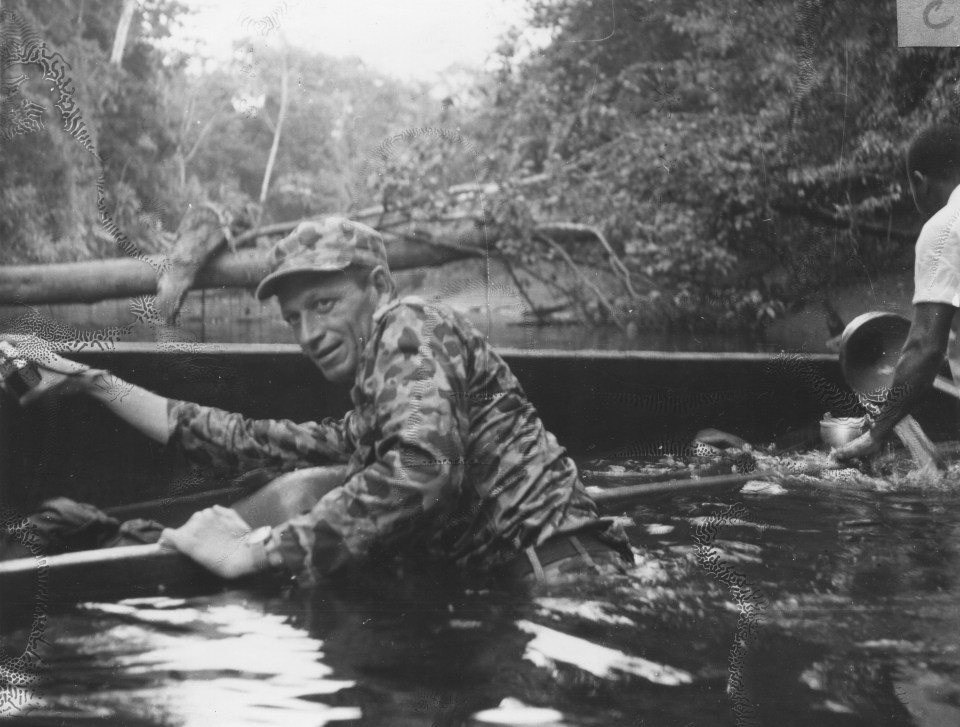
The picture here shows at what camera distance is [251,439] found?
8.39 ft

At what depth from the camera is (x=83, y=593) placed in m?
2.42

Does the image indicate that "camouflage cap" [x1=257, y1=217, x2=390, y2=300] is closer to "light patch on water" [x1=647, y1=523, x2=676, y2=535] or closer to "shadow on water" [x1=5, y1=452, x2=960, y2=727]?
"shadow on water" [x1=5, y1=452, x2=960, y2=727]

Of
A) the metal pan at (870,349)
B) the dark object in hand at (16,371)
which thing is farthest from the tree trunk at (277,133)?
the metal pan at (870,349)

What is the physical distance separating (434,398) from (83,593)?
3.45 ft

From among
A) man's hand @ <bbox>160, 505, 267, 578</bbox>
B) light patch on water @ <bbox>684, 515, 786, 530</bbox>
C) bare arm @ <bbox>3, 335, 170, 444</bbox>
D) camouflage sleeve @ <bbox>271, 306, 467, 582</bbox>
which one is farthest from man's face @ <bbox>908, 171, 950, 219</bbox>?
bare arm @ <bbox>3, 335, 170, 444</bbox>

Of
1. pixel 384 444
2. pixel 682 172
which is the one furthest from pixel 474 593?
pixel 682 172

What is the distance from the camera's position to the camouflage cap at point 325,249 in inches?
97.2

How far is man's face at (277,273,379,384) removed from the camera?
246 cm

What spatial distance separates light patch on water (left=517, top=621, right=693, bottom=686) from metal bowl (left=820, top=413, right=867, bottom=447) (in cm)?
83

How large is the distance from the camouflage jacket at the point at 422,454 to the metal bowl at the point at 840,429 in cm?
68

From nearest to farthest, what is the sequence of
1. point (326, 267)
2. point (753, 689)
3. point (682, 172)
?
point (753, 689)
point (326, 267)
point (682, 172)

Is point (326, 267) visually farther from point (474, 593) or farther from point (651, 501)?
point (651, 501)

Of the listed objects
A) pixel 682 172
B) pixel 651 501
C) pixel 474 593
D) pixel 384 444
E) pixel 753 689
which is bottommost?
pixel 753 689

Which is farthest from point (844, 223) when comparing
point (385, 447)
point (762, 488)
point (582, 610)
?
point (385, 447)
